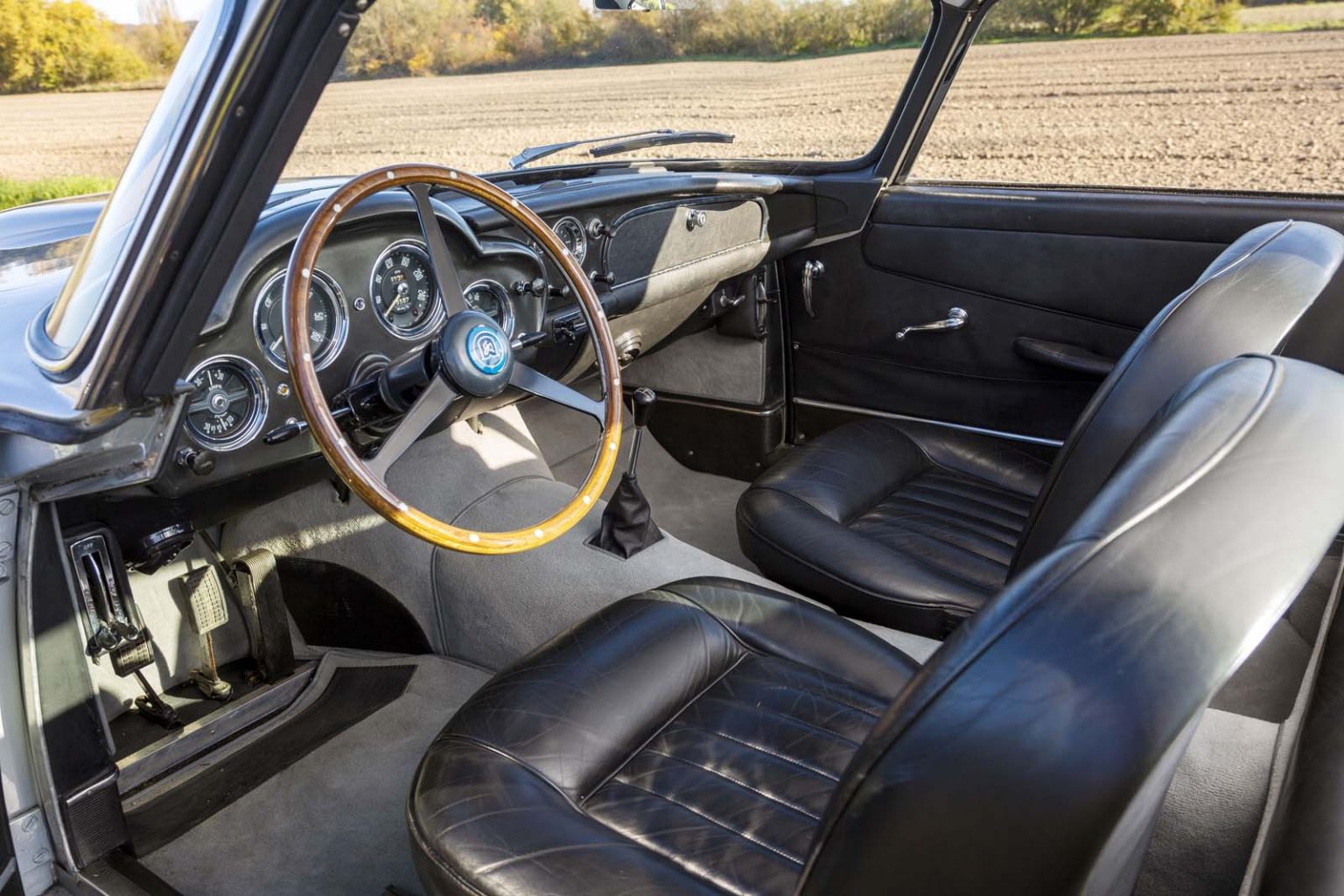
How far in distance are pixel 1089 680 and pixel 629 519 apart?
156cm

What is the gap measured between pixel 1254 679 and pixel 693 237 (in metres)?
1.54

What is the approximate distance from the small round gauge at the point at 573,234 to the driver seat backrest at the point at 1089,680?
5.34 ft

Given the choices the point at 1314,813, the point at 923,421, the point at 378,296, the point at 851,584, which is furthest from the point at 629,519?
the point at 1314,813

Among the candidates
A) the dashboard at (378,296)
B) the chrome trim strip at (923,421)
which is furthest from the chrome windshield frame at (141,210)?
the chrome trim strip at (923,421)

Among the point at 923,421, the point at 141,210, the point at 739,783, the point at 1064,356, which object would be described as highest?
the point at 141,210

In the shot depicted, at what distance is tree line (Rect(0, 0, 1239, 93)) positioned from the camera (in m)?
1.40

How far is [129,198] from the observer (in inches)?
43.1

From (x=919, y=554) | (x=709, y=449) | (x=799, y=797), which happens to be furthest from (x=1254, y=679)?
(x=709, y=449)

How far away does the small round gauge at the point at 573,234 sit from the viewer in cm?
217

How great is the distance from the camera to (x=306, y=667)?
2225 millimetres

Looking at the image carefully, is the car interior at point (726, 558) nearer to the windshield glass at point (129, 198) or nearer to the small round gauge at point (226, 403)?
the small round gauge at point (226, 403)

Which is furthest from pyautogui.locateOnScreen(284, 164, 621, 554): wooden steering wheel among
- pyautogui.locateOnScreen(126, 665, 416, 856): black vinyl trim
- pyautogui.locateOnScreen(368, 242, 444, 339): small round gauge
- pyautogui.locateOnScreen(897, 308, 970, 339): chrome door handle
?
pyautogui.locateOnScreen(897, 308, 970, 339): chrome door handle

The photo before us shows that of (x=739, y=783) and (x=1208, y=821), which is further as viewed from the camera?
(x=739, y=783)

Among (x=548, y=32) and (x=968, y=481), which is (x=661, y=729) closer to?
(x=968, y=481)
